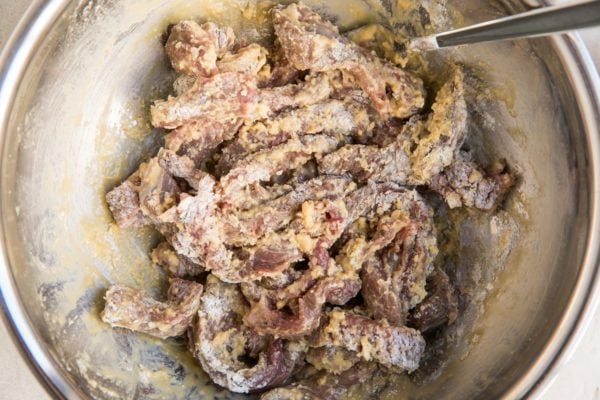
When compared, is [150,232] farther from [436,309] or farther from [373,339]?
[436,309]

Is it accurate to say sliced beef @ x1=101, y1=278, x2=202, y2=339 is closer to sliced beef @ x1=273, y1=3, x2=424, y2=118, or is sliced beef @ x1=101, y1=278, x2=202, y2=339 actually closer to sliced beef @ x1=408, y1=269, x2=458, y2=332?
sliced beef @ x1=408, y1=269, x2=458, y2=332

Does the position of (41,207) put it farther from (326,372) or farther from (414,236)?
(414,236)

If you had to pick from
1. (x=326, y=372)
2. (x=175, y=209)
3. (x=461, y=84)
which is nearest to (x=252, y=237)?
(x=175, y=209)

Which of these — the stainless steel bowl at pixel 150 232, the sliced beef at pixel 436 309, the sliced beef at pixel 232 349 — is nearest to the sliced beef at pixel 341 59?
the stainless steel bowl at pixel 150 232

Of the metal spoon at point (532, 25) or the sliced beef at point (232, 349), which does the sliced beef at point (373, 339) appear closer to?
the sliced beef at point (232, 349)

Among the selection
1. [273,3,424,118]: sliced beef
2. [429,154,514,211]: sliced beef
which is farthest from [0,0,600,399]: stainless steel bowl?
[273,3,424,118]: sliced beef

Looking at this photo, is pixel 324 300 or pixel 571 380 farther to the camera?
pixel 571 380
